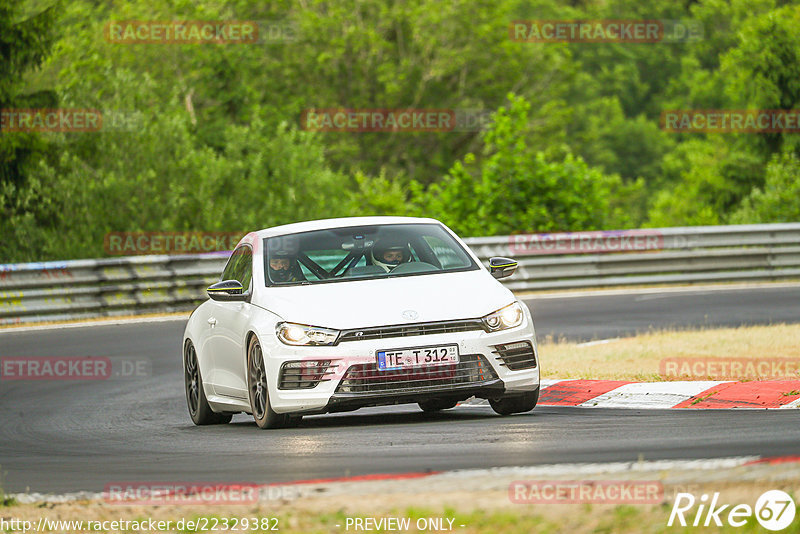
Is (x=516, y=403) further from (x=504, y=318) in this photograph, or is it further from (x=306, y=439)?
(x=306, y=439)

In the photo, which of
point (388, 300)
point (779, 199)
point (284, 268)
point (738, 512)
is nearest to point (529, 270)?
point (779, 199)

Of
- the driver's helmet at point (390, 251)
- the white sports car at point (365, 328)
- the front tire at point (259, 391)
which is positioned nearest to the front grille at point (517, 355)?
the white sports car at point (365, 328)

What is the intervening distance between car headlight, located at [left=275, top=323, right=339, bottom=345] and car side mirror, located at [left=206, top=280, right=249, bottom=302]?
0.92 meters

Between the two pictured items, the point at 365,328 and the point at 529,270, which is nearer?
the point at 365,328

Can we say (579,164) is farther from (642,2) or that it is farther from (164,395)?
(642,2)

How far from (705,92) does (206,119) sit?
1296 inches

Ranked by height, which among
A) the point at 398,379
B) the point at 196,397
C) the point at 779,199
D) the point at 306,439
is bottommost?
the point at 779,199

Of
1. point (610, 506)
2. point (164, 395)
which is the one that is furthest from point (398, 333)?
point (164, 395)

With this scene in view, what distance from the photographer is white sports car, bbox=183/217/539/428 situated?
940 cm

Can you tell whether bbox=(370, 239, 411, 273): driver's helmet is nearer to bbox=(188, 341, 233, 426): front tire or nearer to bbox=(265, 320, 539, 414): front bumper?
bbox=(265, 320, 539, 414): front bumper

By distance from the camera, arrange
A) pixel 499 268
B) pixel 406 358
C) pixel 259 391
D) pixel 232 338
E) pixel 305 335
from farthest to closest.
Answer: pixel 499 268 < pixel 232 338 < pixel 259 391 < pixel 305 335 < pixel 406 358

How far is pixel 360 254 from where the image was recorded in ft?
34.9

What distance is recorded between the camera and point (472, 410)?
11.1m

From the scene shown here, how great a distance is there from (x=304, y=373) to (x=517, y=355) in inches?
57.7
